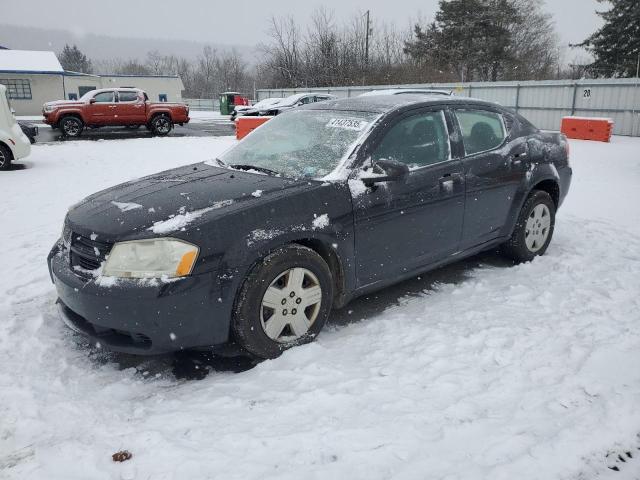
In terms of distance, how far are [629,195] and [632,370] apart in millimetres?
6087

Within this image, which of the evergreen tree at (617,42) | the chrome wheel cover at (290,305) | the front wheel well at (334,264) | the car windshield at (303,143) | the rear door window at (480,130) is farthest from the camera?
the evergreen tree at (617,42)

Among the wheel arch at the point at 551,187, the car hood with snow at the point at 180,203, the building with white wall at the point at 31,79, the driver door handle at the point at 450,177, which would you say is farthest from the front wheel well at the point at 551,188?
the building with white wall at the point at 31,79

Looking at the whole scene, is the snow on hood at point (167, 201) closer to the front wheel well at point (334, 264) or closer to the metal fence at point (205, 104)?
the front wheel well at point (334, 264)

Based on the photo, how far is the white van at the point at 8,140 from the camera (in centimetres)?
1066

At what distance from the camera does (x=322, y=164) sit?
11.7 feet

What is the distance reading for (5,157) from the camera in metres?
10.8

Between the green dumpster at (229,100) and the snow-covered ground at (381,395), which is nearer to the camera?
the snow-covered ground at (381,395)

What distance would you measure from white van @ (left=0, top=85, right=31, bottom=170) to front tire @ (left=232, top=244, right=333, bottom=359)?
1004 centimetres

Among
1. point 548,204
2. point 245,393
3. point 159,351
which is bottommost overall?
point 245,393

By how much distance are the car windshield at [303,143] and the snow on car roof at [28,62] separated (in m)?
35.7

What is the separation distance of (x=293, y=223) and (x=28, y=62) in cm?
3939

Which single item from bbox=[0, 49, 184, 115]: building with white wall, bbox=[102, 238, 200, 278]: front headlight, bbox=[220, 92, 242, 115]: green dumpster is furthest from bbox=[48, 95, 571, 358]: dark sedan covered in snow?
bbox=[220, 92, 242, 115]: green dumpster

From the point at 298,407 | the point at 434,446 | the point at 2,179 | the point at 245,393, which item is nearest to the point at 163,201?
the point at 245,393

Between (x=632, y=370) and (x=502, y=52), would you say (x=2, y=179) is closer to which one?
(x=632, y=370)
